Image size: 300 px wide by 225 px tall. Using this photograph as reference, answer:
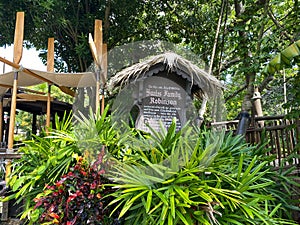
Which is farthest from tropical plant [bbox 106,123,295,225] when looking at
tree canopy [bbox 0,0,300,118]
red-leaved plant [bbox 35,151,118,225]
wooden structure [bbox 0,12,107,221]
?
tree canopy [bbox 0,0,300,118]

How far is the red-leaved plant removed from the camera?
274 centimetres

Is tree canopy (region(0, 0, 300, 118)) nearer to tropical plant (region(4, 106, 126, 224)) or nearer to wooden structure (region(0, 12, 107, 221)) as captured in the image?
wooden structure (region(0, 12, 107, 221))

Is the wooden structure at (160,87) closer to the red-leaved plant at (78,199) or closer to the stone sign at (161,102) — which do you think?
the stone sign at (161,102)

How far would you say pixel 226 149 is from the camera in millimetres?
3453

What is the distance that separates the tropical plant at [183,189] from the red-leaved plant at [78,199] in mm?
205

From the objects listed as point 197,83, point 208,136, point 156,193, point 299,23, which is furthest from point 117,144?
point 299,23

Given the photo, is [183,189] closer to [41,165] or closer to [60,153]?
[60,153]

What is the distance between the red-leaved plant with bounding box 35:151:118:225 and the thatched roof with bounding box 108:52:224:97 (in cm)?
165

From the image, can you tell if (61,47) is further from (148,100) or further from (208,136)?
(208,136)

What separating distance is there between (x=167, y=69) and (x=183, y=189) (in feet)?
7.56

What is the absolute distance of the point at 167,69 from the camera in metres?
4.45

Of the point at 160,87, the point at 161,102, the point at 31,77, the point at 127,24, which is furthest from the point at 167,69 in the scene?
the point at 127,24

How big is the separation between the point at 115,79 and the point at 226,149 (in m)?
2.01

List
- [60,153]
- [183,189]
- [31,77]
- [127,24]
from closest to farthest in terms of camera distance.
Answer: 1. [183,189]
2. [60,153]
3. [31,77]
4. [127,24]
